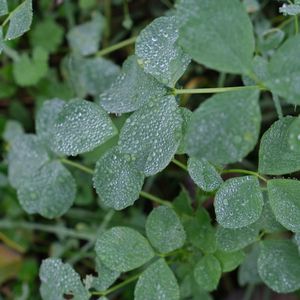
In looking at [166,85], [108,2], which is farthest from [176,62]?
[108,2]

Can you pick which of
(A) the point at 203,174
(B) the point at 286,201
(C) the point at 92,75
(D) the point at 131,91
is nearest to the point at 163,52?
(D) the point at 131,91

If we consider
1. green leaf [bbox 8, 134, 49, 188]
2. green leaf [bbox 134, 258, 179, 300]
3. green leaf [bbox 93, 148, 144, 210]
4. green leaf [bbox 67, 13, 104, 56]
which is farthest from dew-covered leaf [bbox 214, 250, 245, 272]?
green leaf [bbox 67, 13, 104, 56]

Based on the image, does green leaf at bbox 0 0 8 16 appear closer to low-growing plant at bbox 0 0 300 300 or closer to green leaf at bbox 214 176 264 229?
low-growing plant at bbox 0 0 300 300

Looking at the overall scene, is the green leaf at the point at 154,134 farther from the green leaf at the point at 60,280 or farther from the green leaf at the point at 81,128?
the green leaf at the point at 60,280

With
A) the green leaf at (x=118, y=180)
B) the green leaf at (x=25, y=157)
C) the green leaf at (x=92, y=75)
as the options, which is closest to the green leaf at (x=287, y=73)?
the green leaf at (x=118, y=180)

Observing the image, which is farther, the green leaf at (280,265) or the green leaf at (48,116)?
the green leaf at (48,116)

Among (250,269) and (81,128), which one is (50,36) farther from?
(250,269)
